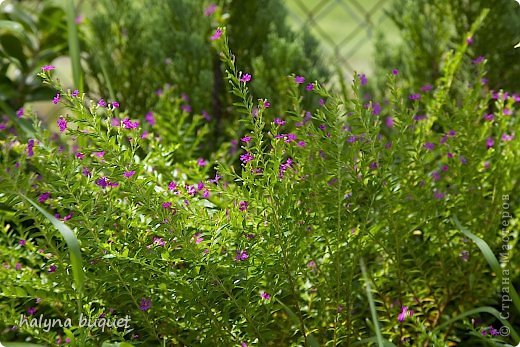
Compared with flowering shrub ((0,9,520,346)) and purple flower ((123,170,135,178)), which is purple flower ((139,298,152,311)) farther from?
purple flower ((123,170,135,178))

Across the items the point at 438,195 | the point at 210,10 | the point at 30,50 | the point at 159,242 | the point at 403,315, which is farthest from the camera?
the point at 30,50

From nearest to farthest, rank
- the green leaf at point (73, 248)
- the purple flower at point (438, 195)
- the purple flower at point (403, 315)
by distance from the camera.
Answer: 1. the green leaf at point (73, 248)
2. the purple flower at point (403, 315)
3. the purple flower at point (438, 195)

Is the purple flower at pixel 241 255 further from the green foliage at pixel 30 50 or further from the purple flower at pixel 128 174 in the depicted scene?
the green foliage at pixel 30 50

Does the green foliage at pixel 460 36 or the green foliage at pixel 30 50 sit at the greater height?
the green foliage at pixel 30 50

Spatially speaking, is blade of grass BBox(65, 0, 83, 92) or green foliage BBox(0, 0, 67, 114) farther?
green foliage BBox(0, 0, 67, 114)

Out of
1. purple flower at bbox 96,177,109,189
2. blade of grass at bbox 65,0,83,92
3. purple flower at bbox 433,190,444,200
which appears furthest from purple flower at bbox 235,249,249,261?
blade of grass at bbox 65,0,83,92

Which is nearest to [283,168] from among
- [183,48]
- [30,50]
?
[183,48]

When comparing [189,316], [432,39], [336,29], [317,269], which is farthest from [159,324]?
[336,29]

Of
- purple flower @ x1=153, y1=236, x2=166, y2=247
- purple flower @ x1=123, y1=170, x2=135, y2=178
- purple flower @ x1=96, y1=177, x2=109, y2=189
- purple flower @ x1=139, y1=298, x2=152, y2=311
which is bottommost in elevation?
purple flower @ x1=139, y1=298, x2=152, y2=311

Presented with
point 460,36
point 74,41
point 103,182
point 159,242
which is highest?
point 74,41

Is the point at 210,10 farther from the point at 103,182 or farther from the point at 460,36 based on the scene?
the point at 103,182

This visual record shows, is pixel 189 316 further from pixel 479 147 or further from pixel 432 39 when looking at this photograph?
pixel 432 39

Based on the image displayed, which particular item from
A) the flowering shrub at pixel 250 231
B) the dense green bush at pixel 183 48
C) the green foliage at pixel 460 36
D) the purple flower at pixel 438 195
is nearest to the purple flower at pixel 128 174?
the flowering shrub at pixel 250 231

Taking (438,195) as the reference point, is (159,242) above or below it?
above
